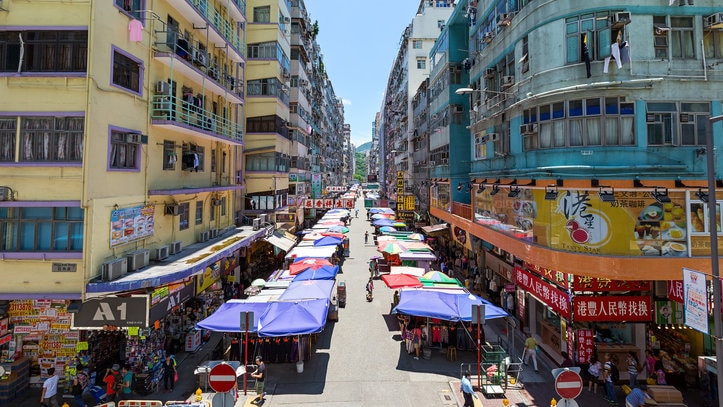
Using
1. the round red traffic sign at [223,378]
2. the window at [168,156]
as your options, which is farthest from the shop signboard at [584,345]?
the window at [168,156]

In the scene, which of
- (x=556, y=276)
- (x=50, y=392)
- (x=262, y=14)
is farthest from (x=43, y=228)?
(x=262, y=14)

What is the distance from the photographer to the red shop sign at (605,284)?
48.3ft

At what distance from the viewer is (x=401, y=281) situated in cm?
1984

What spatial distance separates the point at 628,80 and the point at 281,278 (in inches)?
752

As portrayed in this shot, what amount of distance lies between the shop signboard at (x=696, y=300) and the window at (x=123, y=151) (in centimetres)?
1830

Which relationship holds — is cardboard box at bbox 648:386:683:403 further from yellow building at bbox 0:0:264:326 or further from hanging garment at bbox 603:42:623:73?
yellow building at bbox 0:0:264:326

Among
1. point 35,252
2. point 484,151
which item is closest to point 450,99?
point 484,151

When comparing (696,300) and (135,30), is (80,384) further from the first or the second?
(696,300)

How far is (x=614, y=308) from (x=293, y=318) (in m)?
12.7

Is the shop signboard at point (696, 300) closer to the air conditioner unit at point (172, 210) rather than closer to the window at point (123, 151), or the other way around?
the window at point (123, 151)

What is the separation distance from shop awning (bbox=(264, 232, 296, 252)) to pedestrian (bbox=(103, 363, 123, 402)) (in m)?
15.5

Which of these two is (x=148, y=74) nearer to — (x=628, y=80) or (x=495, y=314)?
(x=495, y=314)

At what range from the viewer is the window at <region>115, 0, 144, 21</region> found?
1478 centimetres

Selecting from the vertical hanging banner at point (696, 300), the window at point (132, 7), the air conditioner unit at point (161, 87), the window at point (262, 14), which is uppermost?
the window at point (262, 14)
